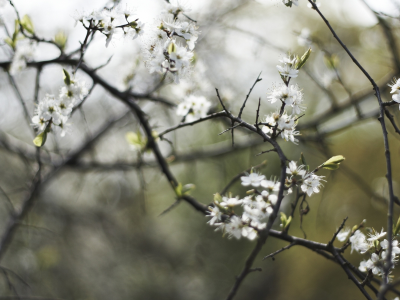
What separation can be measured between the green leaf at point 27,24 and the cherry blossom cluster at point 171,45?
77 centimetres

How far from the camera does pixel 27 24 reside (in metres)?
1.58

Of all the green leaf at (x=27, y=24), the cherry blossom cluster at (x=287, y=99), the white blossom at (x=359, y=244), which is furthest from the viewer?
the green leaf at (x=27, y=24)

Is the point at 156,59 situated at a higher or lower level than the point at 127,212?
lower

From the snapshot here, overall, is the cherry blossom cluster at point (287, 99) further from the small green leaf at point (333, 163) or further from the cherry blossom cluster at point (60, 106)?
the cherry blossom cluster at point (60, 106)

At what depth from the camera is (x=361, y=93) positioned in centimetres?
232

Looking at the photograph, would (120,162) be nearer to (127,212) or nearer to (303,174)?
(303,174)

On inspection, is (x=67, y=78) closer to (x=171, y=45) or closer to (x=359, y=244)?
(x=171, y=45)

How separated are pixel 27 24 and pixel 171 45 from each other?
0.99m

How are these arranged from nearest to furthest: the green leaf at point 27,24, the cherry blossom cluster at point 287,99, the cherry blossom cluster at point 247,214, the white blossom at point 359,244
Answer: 1. the cherry blossom cluster at point 247,214
2. the cherry blossom cluster at point 287,99
3. the white blossom at point 359,244
4. the green leaf at point 27,24

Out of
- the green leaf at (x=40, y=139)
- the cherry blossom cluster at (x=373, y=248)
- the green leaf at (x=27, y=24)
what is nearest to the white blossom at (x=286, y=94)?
the cherry blossom cluster at (x=373, y=248)

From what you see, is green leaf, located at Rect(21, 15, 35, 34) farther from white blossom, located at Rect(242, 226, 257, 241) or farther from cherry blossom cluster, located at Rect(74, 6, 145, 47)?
white blossom, located at Rect(242, 226, 257, 241)

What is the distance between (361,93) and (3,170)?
5523 millimetres

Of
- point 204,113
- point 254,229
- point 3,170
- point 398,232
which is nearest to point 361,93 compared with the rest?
point 204,113

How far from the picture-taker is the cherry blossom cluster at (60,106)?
1.23 m
